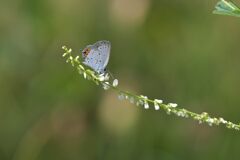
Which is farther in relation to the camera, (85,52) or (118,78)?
(118,78)

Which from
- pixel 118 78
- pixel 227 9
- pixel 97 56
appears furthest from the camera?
pixel 118 78

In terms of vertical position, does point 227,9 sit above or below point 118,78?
below

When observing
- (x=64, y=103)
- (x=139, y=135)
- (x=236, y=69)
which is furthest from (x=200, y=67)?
(x=64, y=103)

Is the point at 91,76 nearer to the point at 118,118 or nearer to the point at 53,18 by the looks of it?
the point at 118,118

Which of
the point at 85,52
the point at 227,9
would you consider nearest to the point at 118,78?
the point at 85,52

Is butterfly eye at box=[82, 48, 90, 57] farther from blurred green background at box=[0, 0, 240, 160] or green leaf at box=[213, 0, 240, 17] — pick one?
blurred green background at box=[0, 0, 240, 160]

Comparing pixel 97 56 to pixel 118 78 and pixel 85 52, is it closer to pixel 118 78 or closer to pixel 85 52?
pixel 85 52

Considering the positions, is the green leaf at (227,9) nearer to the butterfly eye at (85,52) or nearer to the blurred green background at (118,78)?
the butterfly eye at (85,52)
